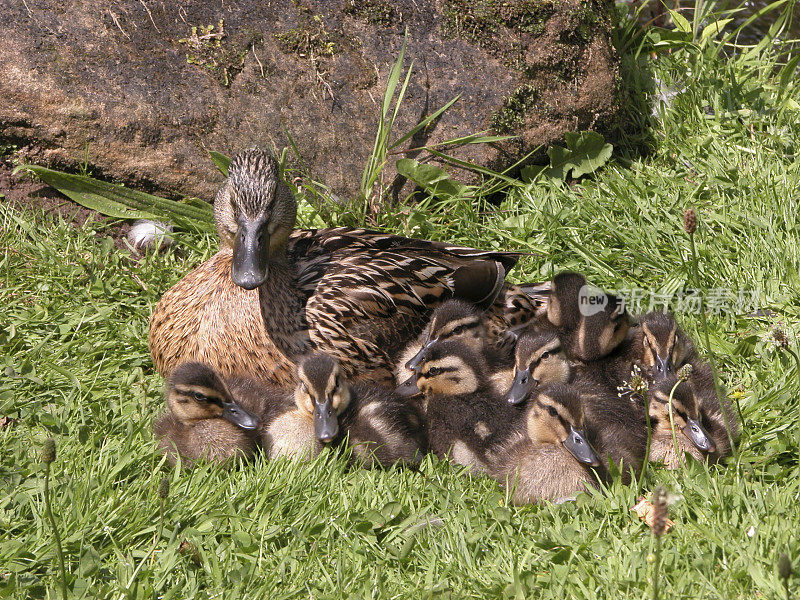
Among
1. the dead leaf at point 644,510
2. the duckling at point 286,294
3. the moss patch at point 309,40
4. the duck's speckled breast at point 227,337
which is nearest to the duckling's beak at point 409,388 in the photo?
the duckling at point 286,294

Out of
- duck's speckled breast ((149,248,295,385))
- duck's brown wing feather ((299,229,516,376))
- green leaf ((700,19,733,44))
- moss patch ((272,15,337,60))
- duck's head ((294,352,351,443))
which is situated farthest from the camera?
green leaf ((700,19,733,44))

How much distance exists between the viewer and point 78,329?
477cm

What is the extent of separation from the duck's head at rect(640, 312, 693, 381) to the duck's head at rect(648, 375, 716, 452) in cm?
12

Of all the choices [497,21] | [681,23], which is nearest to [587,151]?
[497,21]

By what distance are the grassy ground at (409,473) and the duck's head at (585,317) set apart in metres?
0.66

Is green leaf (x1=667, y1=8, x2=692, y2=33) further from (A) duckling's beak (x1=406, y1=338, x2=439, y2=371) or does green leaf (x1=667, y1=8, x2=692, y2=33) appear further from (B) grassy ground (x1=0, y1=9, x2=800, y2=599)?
(A) duckling's beak (x1=406, y1=338, x2=439, y2=371)

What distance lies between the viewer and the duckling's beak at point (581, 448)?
133 inches

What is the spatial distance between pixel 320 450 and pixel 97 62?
2960mm

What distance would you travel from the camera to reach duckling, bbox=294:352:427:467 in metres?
3.66

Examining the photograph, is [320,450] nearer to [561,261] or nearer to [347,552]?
[347,552]

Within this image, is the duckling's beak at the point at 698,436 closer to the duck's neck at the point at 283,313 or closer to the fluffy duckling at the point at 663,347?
the fluffy duckling at the point at 663,347

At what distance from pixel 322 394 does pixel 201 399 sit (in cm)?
53

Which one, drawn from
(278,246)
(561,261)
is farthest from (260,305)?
(561,261)

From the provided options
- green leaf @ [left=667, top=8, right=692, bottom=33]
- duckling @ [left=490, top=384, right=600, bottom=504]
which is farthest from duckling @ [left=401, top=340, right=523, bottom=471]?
green leaf @ [left=667, top=8, right=692, bottom=33]
